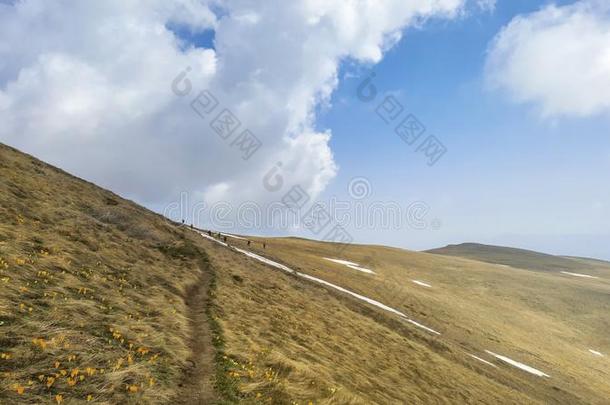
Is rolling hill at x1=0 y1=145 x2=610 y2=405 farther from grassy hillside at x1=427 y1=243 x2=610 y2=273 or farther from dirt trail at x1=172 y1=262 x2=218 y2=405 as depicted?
grassy hillside at x1=427 y1=243 x2=610 y2=273

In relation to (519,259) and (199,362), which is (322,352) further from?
(519,259)

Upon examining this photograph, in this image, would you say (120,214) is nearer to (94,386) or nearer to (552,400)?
(94,386)

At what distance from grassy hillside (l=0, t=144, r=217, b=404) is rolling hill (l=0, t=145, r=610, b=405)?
0.26 ft

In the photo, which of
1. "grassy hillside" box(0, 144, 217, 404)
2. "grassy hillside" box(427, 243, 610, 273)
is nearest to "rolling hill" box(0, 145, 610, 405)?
"grassy hillside" box(0, 144, 217, 404)

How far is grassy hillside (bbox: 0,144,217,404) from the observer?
12.4 m

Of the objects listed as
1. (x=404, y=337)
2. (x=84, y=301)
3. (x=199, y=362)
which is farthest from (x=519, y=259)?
(x=84, y=301)

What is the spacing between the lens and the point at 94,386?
1223 cm

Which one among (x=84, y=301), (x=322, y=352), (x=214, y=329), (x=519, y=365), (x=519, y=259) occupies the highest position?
(x=519, y=259)

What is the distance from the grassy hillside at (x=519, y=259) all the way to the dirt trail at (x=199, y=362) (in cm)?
11780

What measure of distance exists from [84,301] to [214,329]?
618cm

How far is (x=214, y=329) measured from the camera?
2056cm

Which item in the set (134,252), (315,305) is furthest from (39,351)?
(315,305)

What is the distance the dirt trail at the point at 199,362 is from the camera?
1362cm

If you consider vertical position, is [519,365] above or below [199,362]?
below
